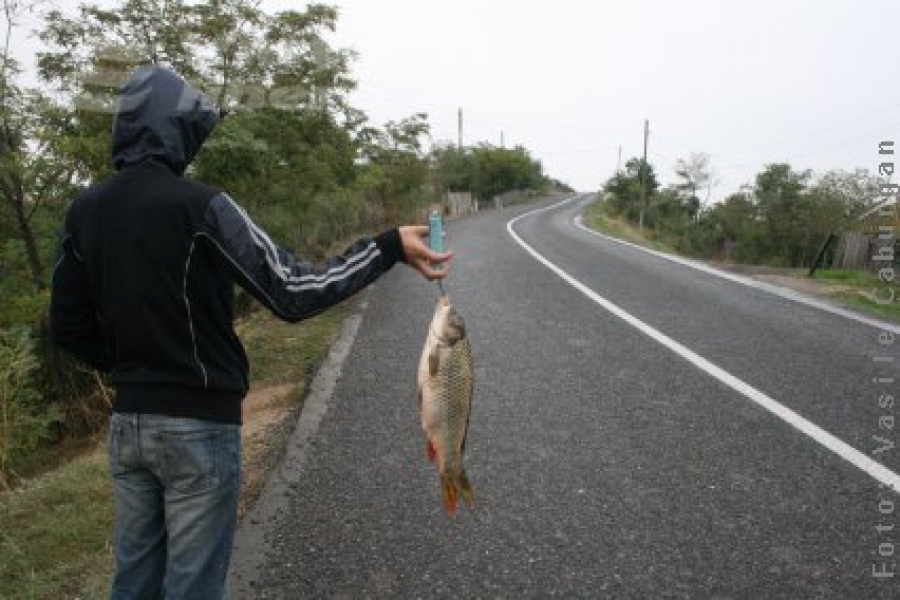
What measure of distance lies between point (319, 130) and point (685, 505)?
28.4 feet

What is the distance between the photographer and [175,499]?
7.36ft

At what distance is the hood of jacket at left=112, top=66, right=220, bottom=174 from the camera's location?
2.20m

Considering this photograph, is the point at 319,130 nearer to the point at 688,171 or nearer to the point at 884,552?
the point at 884,552

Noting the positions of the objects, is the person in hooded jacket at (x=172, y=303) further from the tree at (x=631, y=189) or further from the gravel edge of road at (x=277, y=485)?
the tree at (x=631, y=189)

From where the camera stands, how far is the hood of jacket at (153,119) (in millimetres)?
2195

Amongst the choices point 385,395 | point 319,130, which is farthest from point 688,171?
point 385,395

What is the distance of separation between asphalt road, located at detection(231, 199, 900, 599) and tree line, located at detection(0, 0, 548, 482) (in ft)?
8.16

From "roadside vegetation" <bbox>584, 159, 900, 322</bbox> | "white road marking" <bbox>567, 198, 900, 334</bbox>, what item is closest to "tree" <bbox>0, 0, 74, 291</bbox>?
"white road marking" <bbox>567, 198, 900, 334</bbox>

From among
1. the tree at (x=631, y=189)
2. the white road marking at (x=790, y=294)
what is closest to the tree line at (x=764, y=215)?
the tree at (x=631, y=189)

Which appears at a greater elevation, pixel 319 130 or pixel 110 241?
pixel 319 130

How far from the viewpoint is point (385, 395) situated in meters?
6.07

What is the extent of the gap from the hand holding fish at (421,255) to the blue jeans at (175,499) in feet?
2.49

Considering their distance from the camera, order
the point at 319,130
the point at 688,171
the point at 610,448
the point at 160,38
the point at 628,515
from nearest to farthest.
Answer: the point at 628,515 < the point at 610,448 < the point at 160,38 < the point at 319,130 < the point at 688,171

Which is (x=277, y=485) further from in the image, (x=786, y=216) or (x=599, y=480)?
(x=786, y=216)
